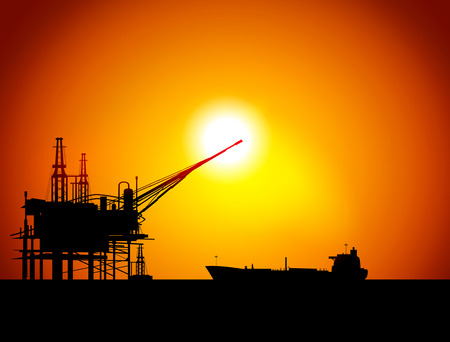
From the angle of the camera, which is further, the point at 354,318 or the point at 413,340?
the point at 354,318

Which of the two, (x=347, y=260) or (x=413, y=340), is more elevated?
(x=347, y=260)

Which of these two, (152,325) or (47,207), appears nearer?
(152,325)

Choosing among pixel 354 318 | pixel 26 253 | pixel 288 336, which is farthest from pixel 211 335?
pixel 26 253

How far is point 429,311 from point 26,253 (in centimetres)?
5085

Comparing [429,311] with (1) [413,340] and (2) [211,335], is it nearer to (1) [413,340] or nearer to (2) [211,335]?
(1) [413,340]

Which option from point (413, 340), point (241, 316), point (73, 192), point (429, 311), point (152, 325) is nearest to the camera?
point (413, 340)

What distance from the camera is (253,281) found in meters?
110

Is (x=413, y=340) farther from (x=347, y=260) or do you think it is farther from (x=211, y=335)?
(x=347, y=260)

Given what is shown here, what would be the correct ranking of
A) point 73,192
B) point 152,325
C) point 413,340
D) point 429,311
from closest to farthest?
point 413,340 < point 152,325 < point 429,311 < point 73,192

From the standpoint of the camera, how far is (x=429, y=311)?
98.3 meters

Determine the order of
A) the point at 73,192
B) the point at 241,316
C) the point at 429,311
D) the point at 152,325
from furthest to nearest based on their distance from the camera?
the point at 73,192, the point at 429,311, the point at 241,316, the point at 152,325

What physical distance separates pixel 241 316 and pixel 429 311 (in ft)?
79.3

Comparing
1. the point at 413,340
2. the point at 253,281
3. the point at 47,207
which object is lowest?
the point at 413,340

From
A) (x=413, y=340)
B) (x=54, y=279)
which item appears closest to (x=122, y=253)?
(x=54, y=279)
